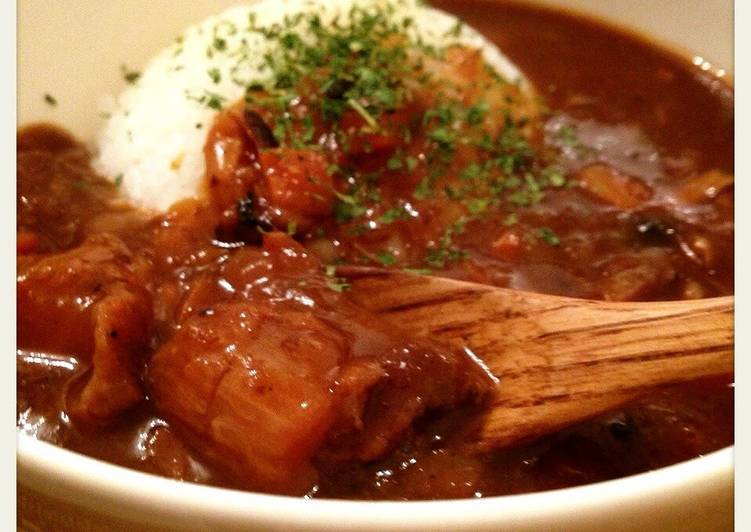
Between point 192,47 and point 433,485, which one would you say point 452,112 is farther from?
point 433,485

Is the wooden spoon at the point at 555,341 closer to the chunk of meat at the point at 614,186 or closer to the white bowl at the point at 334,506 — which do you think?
the white bowl at the point at 334,506

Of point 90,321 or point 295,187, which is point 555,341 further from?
point 90,321

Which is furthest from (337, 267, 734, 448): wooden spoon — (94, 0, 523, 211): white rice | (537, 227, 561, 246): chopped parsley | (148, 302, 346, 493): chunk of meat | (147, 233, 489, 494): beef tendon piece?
(94, 0, 523, 211): white rice

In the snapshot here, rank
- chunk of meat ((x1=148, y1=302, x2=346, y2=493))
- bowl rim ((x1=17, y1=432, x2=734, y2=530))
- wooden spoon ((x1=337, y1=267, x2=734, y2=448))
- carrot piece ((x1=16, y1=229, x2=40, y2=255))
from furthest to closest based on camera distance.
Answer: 1. carrot piece ((x1=16, y1=229, x2=40, y2=255))
2. wooden spoon ((x1=337, y1=267, x2=734, y2=448))
3. chunk of meat ((x1=148, y1=302, x2=346, y2=493))
4. bowl rim ((x1=17, y1=432, x2=734, y2=530))

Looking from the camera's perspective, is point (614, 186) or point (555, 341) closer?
point (555, 341)

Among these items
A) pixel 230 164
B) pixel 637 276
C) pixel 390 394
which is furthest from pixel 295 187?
pixel 637 276

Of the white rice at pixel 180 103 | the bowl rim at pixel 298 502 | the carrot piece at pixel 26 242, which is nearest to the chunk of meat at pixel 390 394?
the bowl rim at pixel 298 502

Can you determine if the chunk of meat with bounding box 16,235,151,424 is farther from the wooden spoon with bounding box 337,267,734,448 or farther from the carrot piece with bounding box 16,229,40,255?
the wooden spoon with bounding box 337,267,734,448
